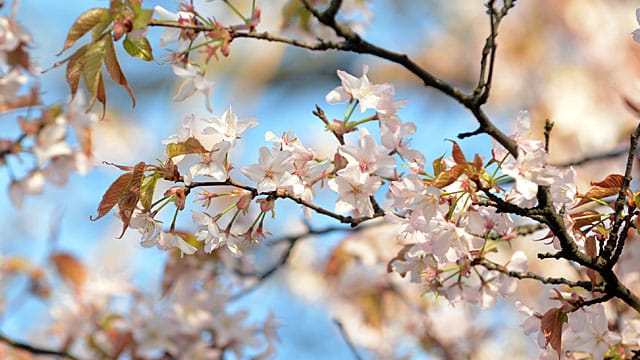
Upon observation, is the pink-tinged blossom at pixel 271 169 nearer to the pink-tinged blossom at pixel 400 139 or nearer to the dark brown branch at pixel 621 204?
the pink-tinged blossom at pixel 400 139

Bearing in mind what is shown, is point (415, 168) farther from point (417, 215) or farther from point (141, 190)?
point (141, 190)

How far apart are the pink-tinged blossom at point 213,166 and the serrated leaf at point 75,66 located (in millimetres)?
193

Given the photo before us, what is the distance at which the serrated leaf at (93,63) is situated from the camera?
0.75 meters

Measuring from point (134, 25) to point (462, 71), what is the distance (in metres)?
3.18

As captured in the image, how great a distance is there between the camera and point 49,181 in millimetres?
1276

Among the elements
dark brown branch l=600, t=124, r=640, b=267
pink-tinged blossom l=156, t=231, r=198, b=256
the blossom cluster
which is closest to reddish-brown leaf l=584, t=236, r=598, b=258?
dark brown branch l=600, t=124, r=640, b=267

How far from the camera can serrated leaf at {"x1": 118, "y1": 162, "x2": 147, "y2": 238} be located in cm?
66

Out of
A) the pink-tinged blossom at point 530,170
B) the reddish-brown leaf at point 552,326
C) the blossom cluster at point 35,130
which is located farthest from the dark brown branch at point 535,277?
the blossom cluster at point 35,130

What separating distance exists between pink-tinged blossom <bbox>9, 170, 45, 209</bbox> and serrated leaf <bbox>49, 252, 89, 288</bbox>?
0.45 m

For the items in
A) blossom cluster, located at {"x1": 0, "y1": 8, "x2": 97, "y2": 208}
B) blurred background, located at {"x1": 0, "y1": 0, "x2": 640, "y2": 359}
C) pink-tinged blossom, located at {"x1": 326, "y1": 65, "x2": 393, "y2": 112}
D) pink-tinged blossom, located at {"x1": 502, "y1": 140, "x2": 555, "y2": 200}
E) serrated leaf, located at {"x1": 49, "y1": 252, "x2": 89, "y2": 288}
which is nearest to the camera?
pink-tinged blossom, located at {"x1": 502, "y1": 140, "x2": 555, "y2": 200}

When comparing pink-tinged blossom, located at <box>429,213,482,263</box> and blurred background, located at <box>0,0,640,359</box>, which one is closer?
pink-tinged blossom, located at <box>429,213,482,263</box>

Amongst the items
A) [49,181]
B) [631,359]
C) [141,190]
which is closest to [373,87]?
[141,190]

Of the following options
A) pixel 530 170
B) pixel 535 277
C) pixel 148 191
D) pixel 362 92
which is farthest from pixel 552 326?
pixel 148 191

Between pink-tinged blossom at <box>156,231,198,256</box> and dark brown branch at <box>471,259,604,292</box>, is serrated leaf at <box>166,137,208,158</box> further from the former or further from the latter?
dark brown branch at <box>471,259,604,292</box>
